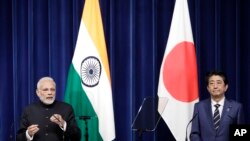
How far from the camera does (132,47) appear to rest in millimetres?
4836

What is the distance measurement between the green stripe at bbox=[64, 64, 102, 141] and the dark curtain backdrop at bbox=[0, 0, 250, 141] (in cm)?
60

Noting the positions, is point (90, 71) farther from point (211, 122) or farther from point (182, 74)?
point (211, 122)

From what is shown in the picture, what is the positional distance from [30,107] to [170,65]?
1573 millimetres

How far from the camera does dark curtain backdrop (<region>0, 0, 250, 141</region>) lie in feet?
15.9

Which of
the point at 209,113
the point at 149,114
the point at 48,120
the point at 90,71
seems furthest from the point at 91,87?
the point at 209,113

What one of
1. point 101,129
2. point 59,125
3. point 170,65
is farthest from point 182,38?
point 59,125

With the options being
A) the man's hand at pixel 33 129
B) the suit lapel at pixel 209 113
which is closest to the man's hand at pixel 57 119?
the man's hand at pixel 33 129

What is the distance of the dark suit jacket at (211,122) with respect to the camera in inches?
137

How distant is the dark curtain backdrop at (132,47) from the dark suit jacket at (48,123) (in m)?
1.08

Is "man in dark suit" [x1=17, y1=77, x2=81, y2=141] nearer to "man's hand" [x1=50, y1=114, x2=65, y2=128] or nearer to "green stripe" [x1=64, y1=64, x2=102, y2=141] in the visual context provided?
"man's hand" [x1=50, y1=114, x2=65, y2=128]

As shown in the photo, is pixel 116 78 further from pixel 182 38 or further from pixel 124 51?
pixel 182 38

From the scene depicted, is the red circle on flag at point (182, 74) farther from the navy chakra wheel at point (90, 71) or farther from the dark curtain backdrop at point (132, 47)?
the navy chakra wheel at point (90, 71)

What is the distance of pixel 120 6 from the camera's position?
4.91 meters

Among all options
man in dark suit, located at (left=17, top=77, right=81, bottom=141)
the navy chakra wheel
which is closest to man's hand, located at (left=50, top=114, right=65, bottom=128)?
man in dark suit, located at (left=17, top=77, right=81, bottom=141)
